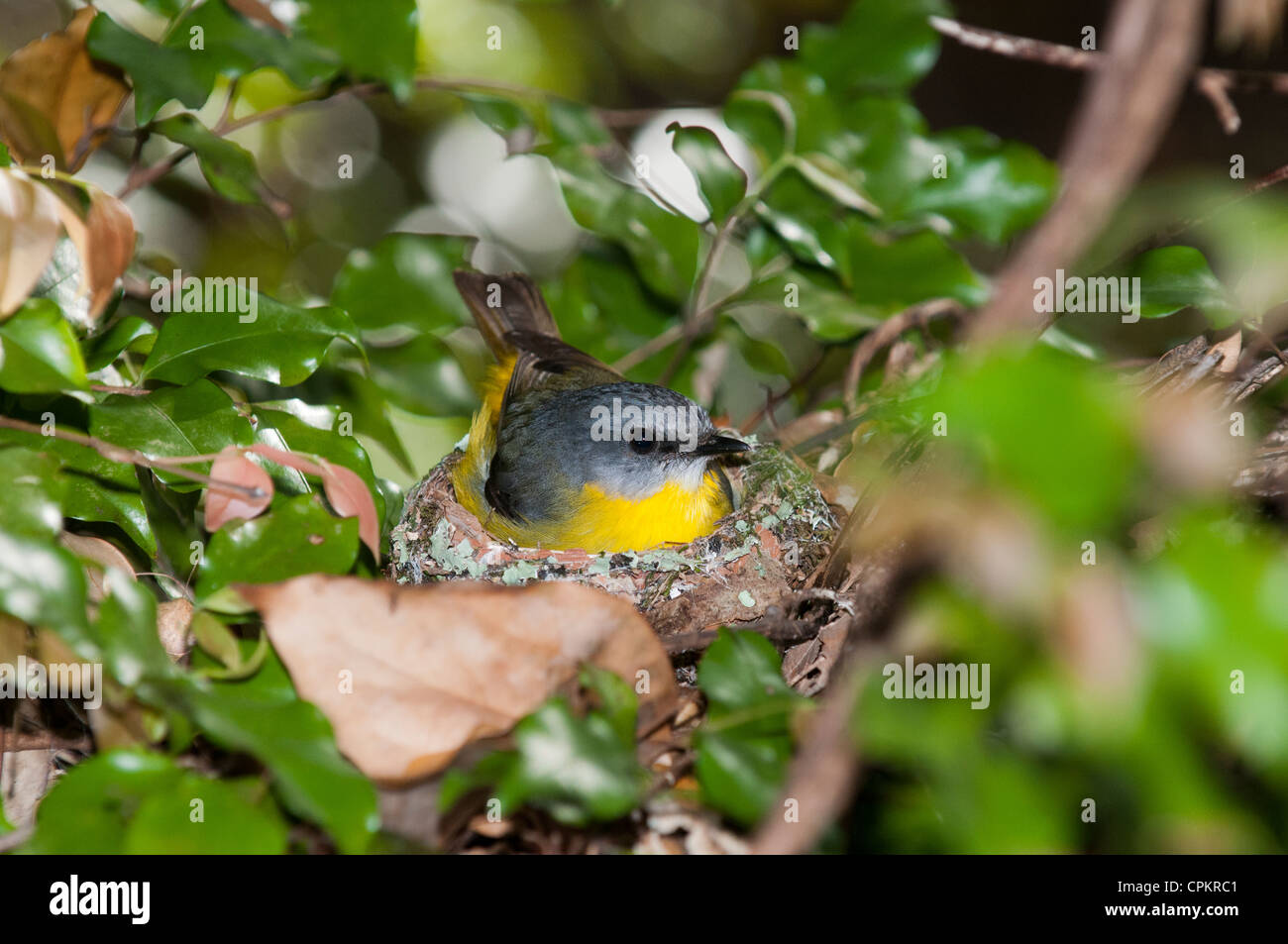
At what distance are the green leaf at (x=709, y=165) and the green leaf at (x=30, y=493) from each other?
201 centimetres

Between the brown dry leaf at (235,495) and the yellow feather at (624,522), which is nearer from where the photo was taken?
the brown dry leaf at (235,495)

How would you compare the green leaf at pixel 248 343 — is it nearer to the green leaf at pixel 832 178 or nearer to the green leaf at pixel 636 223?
the green leaf at pixel 636 223

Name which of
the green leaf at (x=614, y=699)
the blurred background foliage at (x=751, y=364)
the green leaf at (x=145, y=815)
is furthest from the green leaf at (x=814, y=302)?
the green leaf at (x=145, y=815)

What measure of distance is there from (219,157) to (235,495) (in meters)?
1.24

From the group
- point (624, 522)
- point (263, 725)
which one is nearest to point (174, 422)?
point (263, 725)

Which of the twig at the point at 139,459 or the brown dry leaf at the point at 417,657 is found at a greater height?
the twig at the point at 139,459

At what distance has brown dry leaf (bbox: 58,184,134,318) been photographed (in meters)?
1.72

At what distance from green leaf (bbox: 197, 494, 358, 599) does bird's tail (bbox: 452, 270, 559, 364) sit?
6.55ft

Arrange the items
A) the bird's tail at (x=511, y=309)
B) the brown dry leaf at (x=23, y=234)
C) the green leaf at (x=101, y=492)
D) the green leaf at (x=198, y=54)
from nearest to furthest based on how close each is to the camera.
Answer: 1. the brown dry leaf at (x=23, y=234)
2. the green leaf at (x=101, y=492)
3. the green leaf at (x=198, y=54)
4. the bird's tail at (x=511, y=309)

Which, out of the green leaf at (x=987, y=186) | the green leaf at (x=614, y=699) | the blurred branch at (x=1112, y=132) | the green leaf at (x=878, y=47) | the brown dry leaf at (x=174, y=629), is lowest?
the green leaf at (x=614, y=699)

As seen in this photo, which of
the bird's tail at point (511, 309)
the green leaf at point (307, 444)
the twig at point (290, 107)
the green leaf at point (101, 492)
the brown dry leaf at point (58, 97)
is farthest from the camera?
the bird's tail at point (511, 309)

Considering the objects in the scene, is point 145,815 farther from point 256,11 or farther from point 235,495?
point 256,11

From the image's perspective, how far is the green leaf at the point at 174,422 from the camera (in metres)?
2.05

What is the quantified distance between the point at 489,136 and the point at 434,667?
15.5ft
